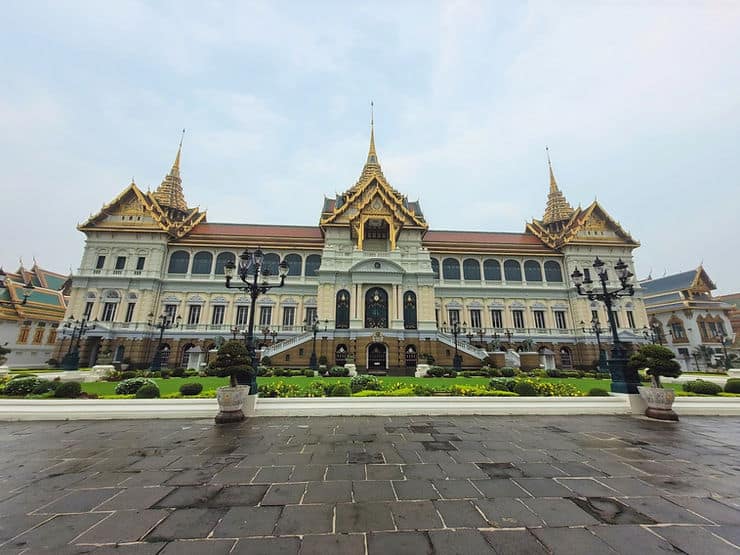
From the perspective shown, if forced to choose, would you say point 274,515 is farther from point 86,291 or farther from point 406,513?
point 86,291

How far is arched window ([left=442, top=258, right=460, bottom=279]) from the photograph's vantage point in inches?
1415

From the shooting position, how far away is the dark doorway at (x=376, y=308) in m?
28.8

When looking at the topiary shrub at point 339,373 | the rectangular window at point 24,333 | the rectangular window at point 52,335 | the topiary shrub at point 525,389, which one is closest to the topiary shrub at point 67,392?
the topiary shrub at point 339,373

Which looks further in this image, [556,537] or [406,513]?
[406,513]

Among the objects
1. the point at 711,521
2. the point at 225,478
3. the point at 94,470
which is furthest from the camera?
the point at 94,470

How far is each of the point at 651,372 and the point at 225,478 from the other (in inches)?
420

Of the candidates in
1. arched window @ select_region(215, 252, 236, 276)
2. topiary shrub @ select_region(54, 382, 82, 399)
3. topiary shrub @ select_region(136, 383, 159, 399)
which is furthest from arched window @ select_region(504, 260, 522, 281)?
topiary shrub @ select_region(54, 382, 82, 399)

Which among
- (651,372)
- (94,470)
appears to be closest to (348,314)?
(651,372)

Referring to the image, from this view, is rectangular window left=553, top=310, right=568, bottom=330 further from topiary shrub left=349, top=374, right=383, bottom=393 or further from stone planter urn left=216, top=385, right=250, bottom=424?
stone planter urn left=216, top=385, right=250, bottom=424

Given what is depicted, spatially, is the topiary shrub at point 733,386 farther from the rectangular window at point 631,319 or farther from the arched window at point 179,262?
the arched window at point 179,262

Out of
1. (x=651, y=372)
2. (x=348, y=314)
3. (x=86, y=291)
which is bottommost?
(x=651, y=372)

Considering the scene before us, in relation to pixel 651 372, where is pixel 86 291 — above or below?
above

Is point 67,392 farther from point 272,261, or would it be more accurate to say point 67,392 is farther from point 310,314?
point 272,261

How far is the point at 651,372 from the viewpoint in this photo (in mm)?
8477
